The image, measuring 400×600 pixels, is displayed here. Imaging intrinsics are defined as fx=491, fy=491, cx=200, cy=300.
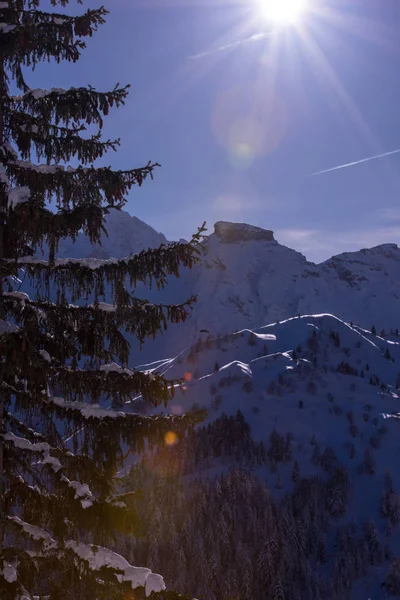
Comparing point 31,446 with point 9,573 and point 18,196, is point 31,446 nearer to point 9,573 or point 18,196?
point 9,573

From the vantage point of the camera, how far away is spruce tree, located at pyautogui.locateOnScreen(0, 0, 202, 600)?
7570 mm

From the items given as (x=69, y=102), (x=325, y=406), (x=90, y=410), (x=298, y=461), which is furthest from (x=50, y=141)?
(x=325, y=406)

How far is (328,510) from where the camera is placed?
10725cm

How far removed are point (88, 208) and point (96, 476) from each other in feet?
14.2

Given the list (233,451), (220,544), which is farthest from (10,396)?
(233,451)

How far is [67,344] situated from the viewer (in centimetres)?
822

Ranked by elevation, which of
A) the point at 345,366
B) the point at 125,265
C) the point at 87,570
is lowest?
the point at 345,366

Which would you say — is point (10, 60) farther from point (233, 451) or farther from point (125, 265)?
point (233, 451)

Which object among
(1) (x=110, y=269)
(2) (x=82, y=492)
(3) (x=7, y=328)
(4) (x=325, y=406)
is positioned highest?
(1) (x=110, y=269)

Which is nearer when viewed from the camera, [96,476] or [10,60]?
[96,476]

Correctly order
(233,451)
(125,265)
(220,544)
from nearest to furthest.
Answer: (125,265)
(220,544)
(233,451)

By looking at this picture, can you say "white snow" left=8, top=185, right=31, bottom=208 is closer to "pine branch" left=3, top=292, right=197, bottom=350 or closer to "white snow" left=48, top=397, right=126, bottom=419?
"pine branch" left=3, top=292, right=197, bottom=350

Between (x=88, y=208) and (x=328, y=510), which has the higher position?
(x=88, y=208)

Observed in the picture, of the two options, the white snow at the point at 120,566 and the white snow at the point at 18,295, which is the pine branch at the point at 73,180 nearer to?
the white snow at the point at 18,295
